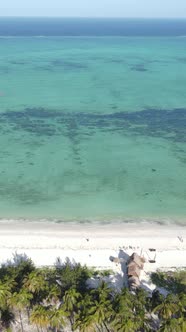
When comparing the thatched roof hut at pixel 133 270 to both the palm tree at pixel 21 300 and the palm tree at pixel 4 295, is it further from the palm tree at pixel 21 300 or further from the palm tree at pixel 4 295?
the palm tree at pixel 4 295

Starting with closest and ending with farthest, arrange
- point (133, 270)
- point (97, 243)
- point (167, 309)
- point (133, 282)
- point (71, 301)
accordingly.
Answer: point (167, 309) < point (71, 301) < point (133, 282) < point (133, 270) < point (97, 243)

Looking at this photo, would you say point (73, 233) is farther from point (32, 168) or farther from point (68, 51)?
point (68, 51)

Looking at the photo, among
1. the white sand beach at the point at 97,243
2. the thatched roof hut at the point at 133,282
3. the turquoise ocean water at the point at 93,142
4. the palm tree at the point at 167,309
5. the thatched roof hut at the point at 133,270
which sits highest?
the turquoise ocean water at the point at 93,142

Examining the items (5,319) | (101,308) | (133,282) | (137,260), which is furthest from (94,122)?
(101,308)

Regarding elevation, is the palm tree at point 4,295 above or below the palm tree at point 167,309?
above

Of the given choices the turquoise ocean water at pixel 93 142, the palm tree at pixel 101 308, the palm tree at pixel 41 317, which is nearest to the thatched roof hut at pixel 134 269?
the palm tree at pixel 101 308

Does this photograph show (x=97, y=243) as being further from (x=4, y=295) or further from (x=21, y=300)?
(x=4, y=295)

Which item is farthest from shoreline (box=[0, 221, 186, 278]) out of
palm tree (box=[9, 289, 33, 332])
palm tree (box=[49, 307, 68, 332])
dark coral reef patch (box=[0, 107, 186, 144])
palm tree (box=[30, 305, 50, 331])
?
dark coral reef patch (box=[0, 107, 186, 144])
